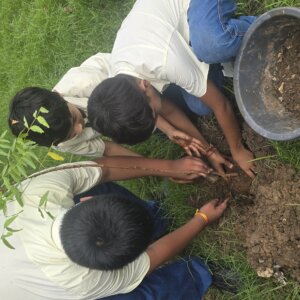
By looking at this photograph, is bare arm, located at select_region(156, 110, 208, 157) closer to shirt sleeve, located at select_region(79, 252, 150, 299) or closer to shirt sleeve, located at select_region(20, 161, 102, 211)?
shirt sleeve, located at select_region(20, 161, 102, 211)

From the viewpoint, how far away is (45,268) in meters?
1.63

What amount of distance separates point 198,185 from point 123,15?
45.3 inches

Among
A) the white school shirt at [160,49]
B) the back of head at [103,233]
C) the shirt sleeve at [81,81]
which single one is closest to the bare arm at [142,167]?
the shirt sleeve at [81,81]

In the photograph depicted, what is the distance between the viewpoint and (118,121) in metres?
1.61

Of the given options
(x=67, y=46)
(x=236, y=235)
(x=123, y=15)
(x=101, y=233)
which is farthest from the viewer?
(x=67, y=46)

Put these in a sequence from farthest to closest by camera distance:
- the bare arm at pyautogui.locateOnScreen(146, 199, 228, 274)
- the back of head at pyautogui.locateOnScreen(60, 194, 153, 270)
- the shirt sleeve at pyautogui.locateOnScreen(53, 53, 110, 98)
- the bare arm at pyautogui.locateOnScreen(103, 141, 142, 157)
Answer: the bare arm at pyautogui.locateOnScreen(103, 141, 142, 157), the shirt sleeve at pyautogui.locateOnScreen(53, 53, 110, 98), the bare arm at pyautogui.locateOnScreen(146, 199, 228, 274), the back of head at pyautogui.locateOnScreen(60, 194, 153, 270)

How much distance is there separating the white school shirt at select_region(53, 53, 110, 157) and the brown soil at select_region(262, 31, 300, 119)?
762 mm

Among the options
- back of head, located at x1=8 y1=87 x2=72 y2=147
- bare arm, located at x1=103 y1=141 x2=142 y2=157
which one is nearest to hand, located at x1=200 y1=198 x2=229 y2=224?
bare arm, located at x1=103 y1=141 x2=142 y2=157

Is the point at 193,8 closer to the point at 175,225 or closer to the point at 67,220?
the point at 67,220

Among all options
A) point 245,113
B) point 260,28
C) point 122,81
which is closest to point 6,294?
point 122,81

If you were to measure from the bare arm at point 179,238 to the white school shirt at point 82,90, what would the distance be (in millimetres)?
568

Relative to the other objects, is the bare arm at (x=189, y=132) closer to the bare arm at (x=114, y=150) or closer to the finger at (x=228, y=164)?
the finger at (x=228, y=164)

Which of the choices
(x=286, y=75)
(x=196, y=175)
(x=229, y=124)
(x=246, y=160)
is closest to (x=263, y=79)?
(x=286, y=75)

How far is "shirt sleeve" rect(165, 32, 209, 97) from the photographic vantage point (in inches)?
64.5
